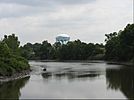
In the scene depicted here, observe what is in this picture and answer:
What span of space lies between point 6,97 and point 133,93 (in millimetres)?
13458

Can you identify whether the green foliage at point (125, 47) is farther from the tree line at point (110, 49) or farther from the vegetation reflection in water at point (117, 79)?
the vegetation reflection in water at point (117, 79)

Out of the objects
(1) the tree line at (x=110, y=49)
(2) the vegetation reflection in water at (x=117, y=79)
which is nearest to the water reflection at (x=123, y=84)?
(2) the vegetation reflection in water at (x=117, y=79)

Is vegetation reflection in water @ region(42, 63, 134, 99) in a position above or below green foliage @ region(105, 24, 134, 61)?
below

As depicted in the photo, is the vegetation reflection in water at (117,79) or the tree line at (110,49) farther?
the tree line at (110,49)

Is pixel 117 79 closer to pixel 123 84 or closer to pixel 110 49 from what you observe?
pixel 123 84

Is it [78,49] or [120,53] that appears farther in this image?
[78,49]

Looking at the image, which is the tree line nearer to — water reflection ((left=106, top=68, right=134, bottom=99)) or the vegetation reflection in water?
the vegetation reflection in water

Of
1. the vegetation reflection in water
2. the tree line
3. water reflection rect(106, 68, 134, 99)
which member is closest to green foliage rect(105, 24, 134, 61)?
the tree line

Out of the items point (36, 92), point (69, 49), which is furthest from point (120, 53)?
point (36, 92)

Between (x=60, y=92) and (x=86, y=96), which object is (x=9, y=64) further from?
(x=86, y=96)

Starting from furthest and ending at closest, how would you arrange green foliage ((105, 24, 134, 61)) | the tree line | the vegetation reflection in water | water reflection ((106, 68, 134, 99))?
1. the tree line
2. green foliage ((105, 24, 134, 61))
3. the vegetation reflection in water
4. water reflection ((106, 68, 134, 99))

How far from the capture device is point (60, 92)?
40969 mm

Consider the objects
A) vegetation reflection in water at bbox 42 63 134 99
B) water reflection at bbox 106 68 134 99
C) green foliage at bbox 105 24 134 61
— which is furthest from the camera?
green foliage at bbox 105 24 134 61

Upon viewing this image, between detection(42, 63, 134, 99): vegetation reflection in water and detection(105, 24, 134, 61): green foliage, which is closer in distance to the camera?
detection(42, 63, 134, 99): vegetation reflection in water
